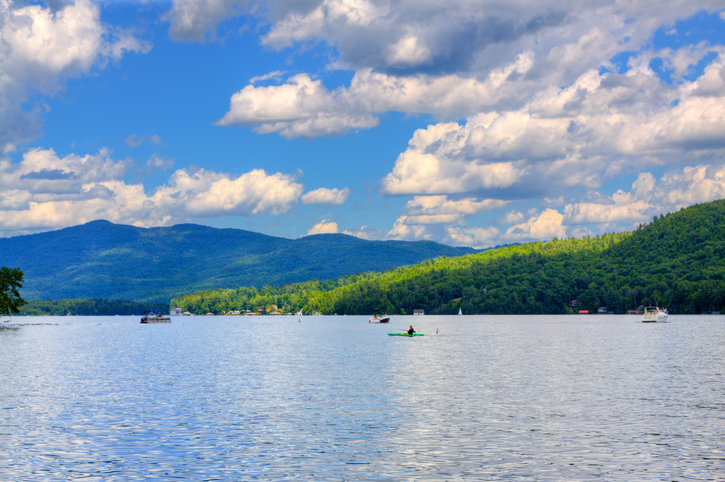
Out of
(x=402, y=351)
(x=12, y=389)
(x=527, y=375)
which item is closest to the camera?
(x=12, y=389)

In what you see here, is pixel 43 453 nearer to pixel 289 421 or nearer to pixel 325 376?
pixel 289 421

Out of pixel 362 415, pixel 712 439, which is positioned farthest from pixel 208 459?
pixel 712 439

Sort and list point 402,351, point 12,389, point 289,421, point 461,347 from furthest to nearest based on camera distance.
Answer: point 461,347, point 402,351, point 12,389, point 289,421

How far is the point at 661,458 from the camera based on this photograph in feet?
112

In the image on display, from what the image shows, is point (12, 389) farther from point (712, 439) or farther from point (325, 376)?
point (712, 439)

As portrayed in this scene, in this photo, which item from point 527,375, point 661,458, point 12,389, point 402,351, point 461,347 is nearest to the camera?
point 661,458

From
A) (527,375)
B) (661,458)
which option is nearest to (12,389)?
(527,375)

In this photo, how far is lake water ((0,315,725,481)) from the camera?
1281 inches

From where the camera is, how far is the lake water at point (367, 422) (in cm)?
3253

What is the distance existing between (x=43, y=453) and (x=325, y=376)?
1630 inches

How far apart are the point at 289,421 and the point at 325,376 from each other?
29782mm

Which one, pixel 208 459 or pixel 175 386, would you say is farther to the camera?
pixel 175 386

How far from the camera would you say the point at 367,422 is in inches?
1781

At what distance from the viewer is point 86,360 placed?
9994 centimetres
